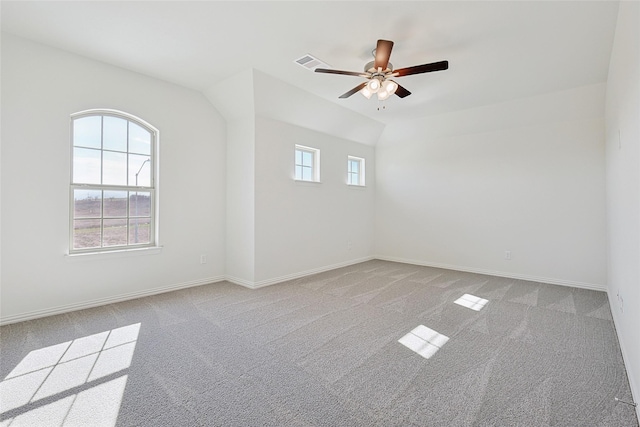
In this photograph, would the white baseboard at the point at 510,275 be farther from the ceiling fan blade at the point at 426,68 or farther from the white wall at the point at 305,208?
the ceiling fan blade at the point at 426,68

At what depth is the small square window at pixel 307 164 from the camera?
514 cm

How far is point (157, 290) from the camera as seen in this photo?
157 inches

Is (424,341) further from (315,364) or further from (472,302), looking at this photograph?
(472,302)

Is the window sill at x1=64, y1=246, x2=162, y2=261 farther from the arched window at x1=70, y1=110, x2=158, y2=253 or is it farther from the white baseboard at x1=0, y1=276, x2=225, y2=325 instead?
Answer: the white baseboard at x1=0, y1=276, x2=225, y2=325

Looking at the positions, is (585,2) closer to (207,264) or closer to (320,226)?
(320,226)

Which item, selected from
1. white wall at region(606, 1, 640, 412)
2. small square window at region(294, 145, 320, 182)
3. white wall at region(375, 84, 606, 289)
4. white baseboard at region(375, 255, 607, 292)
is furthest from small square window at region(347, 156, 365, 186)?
white wall at region(606, 1, 640, 412)

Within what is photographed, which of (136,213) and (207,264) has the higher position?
(136,213)

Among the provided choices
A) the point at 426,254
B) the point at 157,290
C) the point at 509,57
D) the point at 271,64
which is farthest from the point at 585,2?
the point at 157,290

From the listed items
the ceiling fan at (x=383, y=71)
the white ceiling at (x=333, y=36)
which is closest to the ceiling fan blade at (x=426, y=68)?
the ceiling fan at (x=383, y=71)

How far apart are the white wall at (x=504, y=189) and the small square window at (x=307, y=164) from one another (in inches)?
71.3

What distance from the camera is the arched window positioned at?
343 cm

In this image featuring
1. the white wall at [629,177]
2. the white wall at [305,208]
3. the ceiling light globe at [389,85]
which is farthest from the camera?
the white wall at [305,208]

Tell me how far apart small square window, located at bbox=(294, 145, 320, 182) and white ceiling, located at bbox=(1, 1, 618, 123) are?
144 centimetres

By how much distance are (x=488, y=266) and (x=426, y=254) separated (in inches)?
43.8
